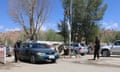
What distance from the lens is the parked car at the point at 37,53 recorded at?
21.6 meters

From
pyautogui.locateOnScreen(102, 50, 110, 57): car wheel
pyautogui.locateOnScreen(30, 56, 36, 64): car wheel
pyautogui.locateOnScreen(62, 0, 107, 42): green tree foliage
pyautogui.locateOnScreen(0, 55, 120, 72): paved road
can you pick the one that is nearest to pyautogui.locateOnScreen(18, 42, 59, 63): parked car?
pyautogui.locateOnScreen(30, 56, 36, 64): car wheel

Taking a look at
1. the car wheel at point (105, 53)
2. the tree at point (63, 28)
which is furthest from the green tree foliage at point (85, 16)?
the car wheel at point (105, 53)

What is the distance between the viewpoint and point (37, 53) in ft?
71.3

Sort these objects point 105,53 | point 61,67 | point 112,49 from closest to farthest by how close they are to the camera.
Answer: point 61,67 → point 112,49 → point 105,53

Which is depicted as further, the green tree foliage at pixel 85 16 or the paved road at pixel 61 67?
the green tree foliage at pixel 85 16

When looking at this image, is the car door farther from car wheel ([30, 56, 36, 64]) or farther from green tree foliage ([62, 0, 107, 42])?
green tree foliage ([62, 0, 107, 42])

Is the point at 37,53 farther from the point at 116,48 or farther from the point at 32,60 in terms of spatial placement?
the point at 116,48

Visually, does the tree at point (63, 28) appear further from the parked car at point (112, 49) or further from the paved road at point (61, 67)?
the paved road at point (61, 67)

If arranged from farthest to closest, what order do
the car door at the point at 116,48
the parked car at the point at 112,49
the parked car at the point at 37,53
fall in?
the parked car at the point at 112,49
the car door at the point at 116,48
the parked car at the point at 37,53

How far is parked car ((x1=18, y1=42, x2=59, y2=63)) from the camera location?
2162 cm

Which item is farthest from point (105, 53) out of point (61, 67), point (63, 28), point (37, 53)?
point (63, 28)

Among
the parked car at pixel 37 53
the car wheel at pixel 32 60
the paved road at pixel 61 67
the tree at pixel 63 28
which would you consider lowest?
the paved road at pixel 61 67

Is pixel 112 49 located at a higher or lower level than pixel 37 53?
higher

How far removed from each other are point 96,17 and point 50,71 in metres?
34.1
